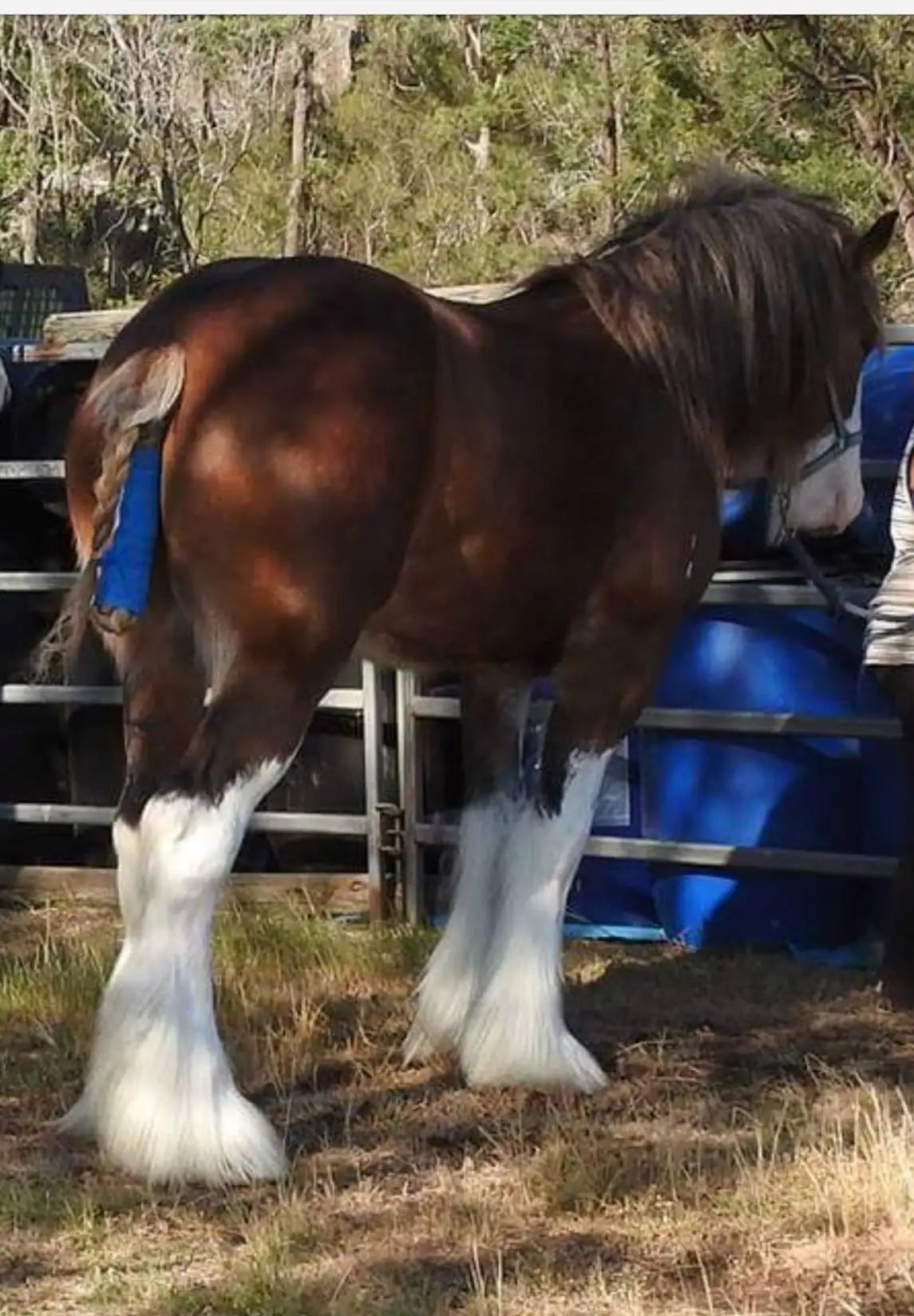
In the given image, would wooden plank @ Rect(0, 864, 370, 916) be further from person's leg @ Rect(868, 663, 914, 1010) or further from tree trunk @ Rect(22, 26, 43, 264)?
tree trunk @ Rect(22, 26, 43, 264)

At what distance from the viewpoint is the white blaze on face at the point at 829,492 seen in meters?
5.41

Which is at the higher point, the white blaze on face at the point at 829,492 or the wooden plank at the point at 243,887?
the white blaze on face at the point at 829,492

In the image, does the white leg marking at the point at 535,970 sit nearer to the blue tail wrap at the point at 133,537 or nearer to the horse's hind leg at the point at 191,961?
the horse's hind leg at the point at 191,961

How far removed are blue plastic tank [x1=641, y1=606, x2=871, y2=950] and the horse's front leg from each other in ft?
4.39

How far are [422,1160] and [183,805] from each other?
867mm

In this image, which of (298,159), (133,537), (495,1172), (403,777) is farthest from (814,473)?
(298,159)

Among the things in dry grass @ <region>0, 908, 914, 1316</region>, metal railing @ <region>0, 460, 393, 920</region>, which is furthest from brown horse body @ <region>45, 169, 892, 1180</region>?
metal railing @ <region>0, 460, 393, 920</region>

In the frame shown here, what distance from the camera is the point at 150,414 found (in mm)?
4148

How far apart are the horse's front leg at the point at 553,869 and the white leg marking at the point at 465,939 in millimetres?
146

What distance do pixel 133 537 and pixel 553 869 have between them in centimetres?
126

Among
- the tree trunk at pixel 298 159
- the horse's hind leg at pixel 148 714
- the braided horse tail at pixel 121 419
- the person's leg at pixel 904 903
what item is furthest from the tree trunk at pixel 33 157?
the braided horse tail at pixel 121 419

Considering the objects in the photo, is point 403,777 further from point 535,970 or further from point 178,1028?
point 178,1028

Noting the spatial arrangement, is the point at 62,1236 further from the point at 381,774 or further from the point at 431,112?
the point at 431,112

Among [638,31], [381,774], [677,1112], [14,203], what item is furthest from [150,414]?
[14,203]
